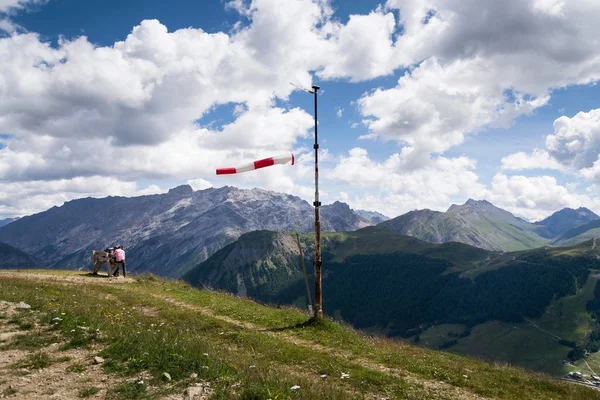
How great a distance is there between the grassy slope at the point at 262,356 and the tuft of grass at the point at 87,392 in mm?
1081

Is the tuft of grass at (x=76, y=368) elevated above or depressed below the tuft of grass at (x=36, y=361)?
below

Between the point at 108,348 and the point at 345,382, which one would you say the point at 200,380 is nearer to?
the point at 108,348

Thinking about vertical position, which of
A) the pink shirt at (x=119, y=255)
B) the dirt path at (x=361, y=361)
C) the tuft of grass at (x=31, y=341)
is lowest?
the dirt path at (x=361, y=361)

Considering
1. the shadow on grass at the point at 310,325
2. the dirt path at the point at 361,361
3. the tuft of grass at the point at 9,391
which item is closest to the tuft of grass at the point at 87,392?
the tuft of grass at the point at 9,391

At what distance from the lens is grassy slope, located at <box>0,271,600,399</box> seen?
37.6 feet

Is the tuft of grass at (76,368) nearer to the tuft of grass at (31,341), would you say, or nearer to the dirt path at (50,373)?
the dirt path at (50,373)

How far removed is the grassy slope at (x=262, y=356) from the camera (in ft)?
37.6

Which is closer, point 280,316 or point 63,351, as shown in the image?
point 63,351

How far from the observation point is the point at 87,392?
391 inches

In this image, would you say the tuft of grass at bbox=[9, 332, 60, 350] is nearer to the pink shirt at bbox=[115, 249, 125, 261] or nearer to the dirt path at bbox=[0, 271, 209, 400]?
the dirt path at bbox=[0, 271, 209, 400]

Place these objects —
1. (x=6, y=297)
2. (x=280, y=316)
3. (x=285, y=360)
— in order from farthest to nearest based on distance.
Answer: (x=280, y=316) → (x=6, y=297) → (x=285, y=360)

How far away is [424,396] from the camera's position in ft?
43.4

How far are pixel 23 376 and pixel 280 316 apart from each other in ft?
53.0

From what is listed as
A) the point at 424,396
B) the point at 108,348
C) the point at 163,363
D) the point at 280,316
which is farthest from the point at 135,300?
the point at 424,396
